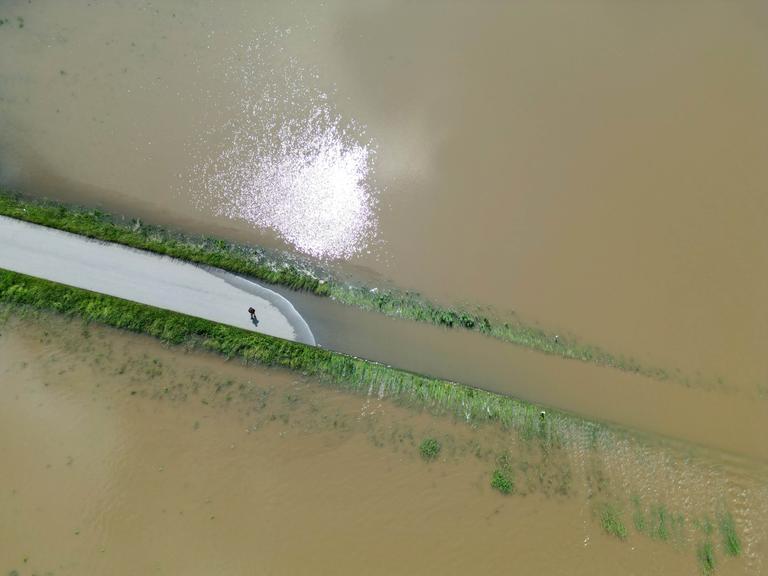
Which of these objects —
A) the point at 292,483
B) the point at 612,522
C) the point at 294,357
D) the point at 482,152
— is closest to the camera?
Answer: the point at 292,483

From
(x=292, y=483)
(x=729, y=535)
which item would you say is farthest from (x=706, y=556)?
(x=292, y=483)

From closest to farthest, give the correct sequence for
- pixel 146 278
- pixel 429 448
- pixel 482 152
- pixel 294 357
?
pixel 429 448 → pixel 294 357 → pixel 146 278 → pixel 482 152

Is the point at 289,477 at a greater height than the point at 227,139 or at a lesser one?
lesser

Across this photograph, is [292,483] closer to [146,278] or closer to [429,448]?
[429,448]

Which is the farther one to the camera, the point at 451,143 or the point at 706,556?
the point at 451,143

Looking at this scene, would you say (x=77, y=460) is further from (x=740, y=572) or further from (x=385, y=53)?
(x=740, y=572)

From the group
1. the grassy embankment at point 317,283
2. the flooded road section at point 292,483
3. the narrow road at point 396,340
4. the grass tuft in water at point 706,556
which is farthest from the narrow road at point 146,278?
the grass tuft in water at point 706,556

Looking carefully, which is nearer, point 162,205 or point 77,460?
point 77,460

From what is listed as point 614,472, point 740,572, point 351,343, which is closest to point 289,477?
point 351,343
